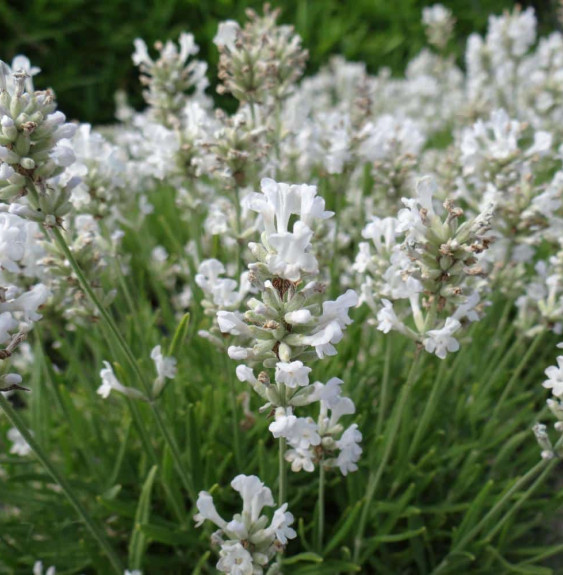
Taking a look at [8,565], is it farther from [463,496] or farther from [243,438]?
[463,496]

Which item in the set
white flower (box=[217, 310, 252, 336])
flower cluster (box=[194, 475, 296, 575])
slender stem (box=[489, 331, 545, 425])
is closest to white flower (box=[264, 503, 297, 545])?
flower cluster (box=[194, 475, 296, 575])

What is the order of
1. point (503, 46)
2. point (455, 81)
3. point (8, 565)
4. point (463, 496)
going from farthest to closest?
point (455, 81)
point (503, 46)
point (463, 496)
point (8, 565)

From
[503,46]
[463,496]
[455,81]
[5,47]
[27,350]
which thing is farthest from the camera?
[5,47]

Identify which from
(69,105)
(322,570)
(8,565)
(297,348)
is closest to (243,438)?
(322,570)

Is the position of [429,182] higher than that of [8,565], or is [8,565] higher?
[429,182]

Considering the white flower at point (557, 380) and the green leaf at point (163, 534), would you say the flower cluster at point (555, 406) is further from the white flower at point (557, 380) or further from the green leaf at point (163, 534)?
the green leaf at point (163, 534)

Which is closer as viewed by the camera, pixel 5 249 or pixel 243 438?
pixel 5 249

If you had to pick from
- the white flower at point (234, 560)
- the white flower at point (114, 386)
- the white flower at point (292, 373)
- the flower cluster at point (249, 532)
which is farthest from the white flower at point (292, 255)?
the white flower at point (114, 386)
